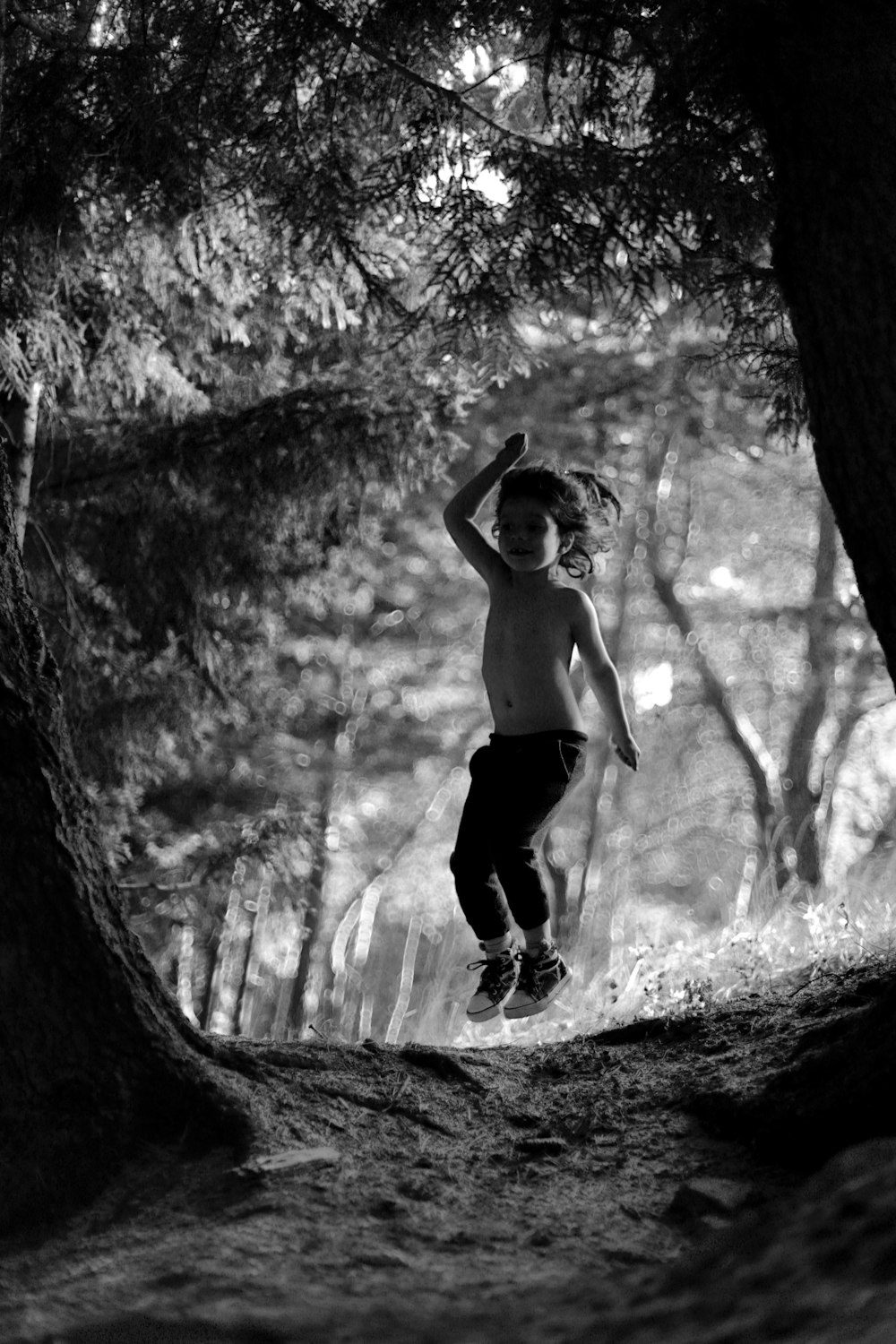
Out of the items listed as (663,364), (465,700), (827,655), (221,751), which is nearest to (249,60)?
(663,364)

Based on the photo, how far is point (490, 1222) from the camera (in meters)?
2.73

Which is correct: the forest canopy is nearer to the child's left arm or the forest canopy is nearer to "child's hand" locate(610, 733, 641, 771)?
the child's left arm

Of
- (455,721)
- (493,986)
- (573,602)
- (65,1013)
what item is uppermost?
(455,721)

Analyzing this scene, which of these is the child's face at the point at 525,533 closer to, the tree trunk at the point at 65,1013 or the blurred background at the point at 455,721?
the blurred background at the point at 455,721

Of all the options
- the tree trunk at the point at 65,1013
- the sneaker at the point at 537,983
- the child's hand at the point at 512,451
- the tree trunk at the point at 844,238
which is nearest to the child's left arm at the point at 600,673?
the child's hand at the point at 512,451

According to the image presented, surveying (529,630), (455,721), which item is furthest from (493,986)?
(455,721)

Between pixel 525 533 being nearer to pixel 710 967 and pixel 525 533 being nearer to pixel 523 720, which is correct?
pixel 523 720

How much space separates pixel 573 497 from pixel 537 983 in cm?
187

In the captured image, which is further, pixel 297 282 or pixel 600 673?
pixel 297 282

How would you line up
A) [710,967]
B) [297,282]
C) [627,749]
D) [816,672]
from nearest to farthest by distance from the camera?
[627,749], [297,282], [710,967], [816,672]

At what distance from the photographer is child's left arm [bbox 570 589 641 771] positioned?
4.59 metres

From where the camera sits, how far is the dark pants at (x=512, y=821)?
4.58 m

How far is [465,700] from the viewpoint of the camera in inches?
757

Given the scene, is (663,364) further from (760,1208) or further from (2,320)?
(760,1208)
